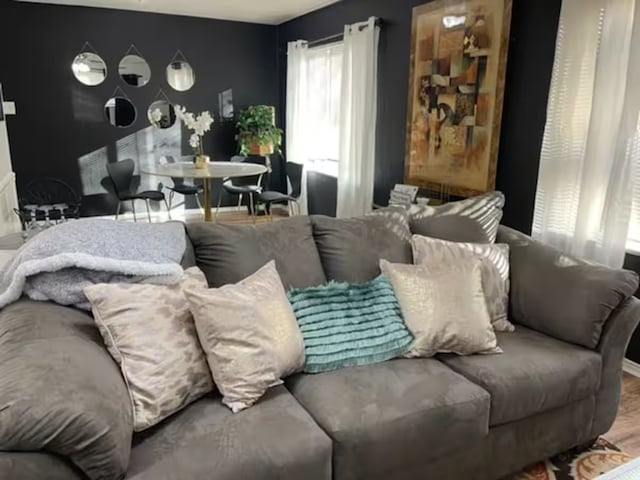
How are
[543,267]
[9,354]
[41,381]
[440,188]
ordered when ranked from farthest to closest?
[440,188] → [543,267] → [9,354] → [41,381]

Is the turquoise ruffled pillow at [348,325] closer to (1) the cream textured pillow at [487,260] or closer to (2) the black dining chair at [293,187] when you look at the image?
(1) the cream textured pillow at [487,260]

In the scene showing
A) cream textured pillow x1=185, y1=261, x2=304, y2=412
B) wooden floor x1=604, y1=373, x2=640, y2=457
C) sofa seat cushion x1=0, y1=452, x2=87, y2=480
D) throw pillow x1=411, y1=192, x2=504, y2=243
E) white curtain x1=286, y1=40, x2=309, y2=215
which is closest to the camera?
sofa seat cushion x1=0, y1=452, x2=87, y2=480

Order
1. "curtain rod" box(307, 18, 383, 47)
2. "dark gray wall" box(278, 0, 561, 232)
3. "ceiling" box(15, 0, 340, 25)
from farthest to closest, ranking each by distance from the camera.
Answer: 1. "ceiling" box(15, 0, 340, 25)
2. "curtain rod" box(307, 18, 383, 47)
3. "dark gray wall" box(278, 0, 561, 232)

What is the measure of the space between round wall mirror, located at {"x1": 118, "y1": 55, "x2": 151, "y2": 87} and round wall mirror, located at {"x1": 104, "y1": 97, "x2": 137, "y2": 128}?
235 mm

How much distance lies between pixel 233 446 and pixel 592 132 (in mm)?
2390

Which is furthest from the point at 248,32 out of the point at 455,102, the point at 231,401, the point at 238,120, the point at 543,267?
the point at 231,401

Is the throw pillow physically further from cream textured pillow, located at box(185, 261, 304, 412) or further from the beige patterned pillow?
the beige patterned pillow

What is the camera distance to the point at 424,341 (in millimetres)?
1838

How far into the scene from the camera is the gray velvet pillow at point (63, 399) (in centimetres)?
105

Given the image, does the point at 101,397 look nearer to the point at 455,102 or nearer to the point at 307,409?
the point at 307,409

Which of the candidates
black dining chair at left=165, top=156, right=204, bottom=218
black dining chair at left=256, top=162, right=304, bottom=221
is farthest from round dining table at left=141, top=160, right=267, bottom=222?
black dining chair at left=165, top=156, right=204, bottom=218

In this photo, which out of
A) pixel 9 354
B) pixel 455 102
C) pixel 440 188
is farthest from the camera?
pixel 440 188

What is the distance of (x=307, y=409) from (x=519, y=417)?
78 centimetres

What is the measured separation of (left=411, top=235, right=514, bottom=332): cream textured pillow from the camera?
2.09 metres
